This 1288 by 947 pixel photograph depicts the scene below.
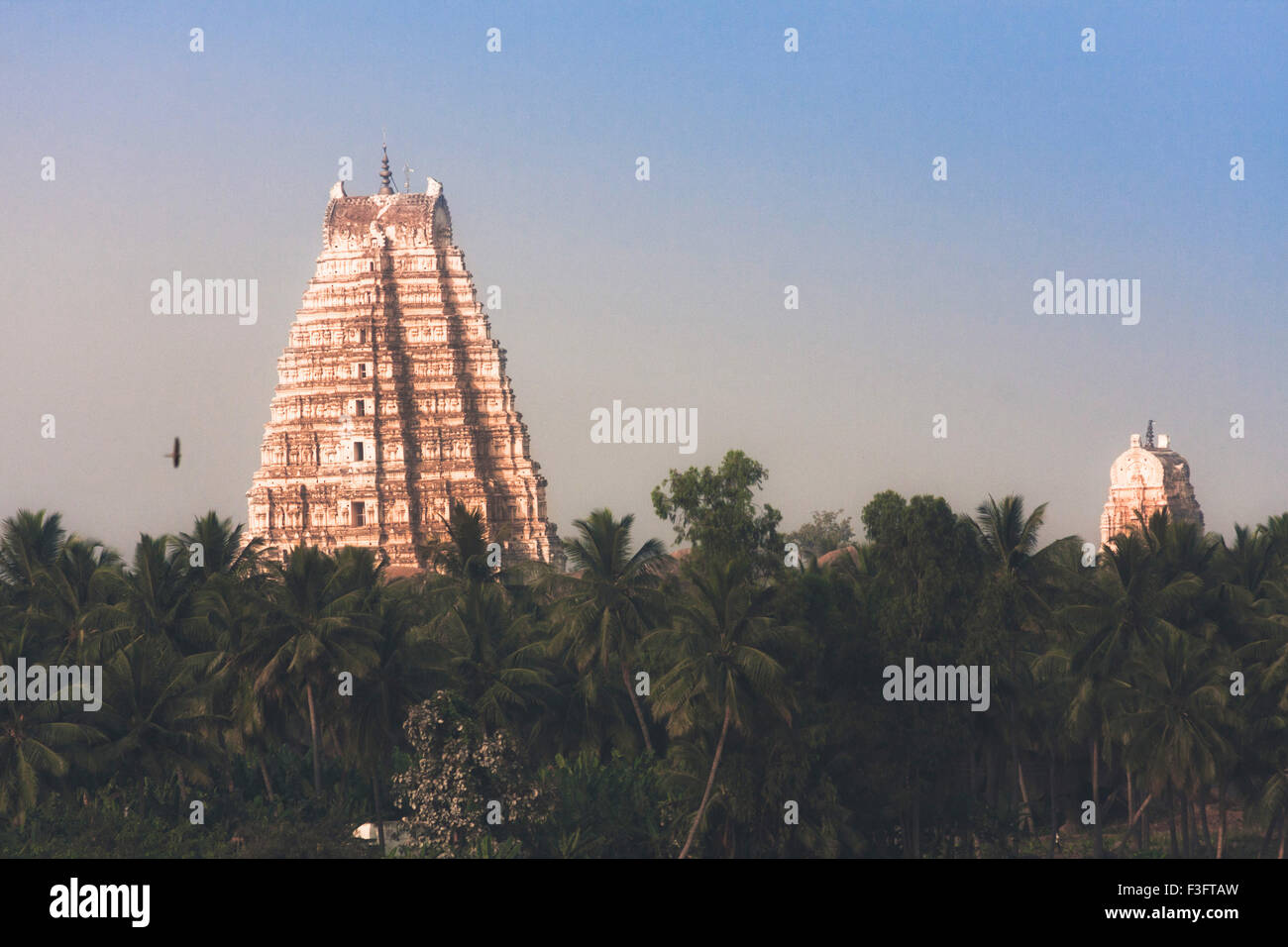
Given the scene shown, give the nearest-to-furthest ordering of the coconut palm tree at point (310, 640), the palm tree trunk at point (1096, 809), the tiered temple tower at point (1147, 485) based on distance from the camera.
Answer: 1. the coconut palm tree at point (310, 640)
2. the palm tree trunk at point (1096, 809)
3. the tiered temple tower at point (1147, 485)

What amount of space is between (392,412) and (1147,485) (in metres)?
82.4

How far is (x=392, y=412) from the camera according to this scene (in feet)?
467

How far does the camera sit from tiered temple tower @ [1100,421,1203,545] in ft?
639

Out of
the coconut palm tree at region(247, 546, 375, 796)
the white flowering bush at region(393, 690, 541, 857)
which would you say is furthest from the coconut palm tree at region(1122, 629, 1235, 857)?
the coconut palm tree at region(247, 546, 375, 796)

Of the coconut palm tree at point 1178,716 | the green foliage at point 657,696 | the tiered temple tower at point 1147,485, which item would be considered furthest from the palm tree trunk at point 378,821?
the tiered temple tower at point 1147,485

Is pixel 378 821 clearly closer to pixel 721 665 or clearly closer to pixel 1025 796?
pixel 721 665

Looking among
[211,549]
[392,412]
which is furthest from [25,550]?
[392,412]

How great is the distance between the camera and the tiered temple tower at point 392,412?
141125 mm

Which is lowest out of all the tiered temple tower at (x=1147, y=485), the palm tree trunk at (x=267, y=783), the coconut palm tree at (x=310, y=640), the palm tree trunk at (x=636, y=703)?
the palm tree trunk at (x=267, y=783)

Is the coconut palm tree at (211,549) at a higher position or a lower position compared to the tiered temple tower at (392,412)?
lower

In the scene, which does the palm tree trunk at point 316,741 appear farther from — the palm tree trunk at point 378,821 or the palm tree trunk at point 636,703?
the palm tree trunk at point 636,703

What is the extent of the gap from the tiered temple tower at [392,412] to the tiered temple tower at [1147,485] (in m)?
72.0

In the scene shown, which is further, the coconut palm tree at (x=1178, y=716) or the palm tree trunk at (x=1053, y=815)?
the palm tree trunk at (x=1053, y=815)

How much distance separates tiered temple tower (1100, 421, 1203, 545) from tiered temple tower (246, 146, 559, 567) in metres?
72.0
